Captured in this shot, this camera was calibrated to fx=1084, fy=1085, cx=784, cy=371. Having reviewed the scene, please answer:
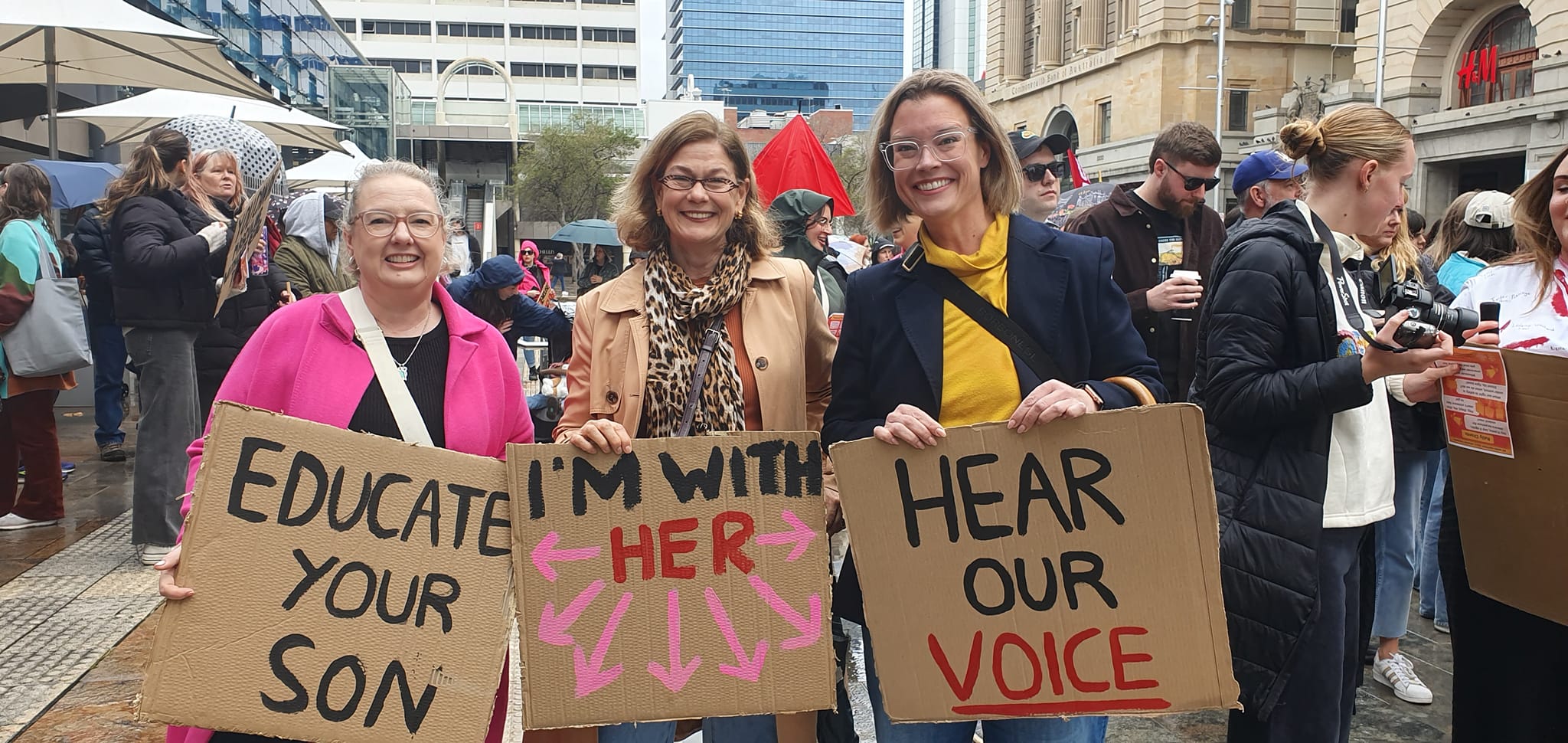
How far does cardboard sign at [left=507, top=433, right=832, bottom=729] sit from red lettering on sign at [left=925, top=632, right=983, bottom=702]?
21cm

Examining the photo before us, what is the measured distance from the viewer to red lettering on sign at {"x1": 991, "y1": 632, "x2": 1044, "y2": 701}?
2117 millimetres

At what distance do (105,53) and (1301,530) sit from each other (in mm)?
8469

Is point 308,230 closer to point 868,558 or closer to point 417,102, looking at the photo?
point 868,558

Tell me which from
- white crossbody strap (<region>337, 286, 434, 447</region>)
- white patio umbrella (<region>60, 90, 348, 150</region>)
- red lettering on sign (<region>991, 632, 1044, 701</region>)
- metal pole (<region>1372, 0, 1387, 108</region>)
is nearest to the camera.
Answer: red lettering on sign (<region>991, 632, 1044, 701</region>)

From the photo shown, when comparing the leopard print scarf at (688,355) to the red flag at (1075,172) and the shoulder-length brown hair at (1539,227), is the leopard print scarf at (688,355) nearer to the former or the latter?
the shoulder-length brown hair at (1539,227)

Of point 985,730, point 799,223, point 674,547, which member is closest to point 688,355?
point 674,547

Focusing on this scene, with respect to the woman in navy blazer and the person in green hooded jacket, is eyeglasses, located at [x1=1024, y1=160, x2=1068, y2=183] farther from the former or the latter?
the woman in navy blazer

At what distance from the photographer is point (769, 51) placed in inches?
7697

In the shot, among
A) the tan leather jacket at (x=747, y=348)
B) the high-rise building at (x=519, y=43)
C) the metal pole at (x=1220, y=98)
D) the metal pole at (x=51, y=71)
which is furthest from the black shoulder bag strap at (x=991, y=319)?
the high-rise building at (x=519, y=43)

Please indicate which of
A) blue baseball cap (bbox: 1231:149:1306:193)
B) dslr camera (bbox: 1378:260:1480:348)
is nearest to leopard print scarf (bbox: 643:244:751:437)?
dslr camera (bbox: 1378:260:1480:348)

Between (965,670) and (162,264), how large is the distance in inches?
176

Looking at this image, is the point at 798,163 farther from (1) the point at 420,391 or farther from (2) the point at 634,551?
(2) the point at 634,551

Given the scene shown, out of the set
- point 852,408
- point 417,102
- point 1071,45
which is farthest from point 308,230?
point 1071,45

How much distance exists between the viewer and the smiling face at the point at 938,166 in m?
2.34
